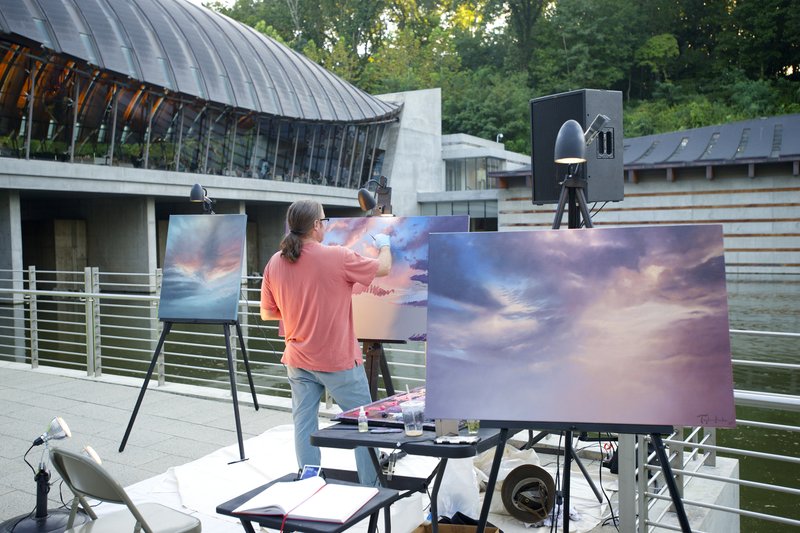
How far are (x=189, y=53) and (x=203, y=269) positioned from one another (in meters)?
25.5

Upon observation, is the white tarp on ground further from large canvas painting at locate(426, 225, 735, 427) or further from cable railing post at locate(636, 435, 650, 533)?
large canvas painting at locate(426, 225, 735, 427)

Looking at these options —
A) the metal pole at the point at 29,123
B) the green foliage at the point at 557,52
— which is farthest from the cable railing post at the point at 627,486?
the green foliage at the point at 557,52

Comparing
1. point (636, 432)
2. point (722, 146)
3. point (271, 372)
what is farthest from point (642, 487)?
point (722, 146)

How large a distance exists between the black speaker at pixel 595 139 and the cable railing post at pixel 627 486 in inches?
78.1

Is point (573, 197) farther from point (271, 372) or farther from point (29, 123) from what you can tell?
point (29, 123)

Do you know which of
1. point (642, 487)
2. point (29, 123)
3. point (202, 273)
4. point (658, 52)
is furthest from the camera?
point (658, 52)

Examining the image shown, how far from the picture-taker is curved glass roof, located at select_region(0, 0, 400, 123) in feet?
78.0

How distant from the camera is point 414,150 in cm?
4278

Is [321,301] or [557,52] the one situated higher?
[557,52]

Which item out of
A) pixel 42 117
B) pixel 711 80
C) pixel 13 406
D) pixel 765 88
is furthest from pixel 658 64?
pixel 13 406

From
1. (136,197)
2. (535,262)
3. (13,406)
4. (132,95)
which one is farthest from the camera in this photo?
(136,197)

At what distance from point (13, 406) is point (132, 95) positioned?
20.6 meters

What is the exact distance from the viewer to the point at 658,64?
5612cm

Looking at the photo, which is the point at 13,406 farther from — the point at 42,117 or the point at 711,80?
the point at 711,80
